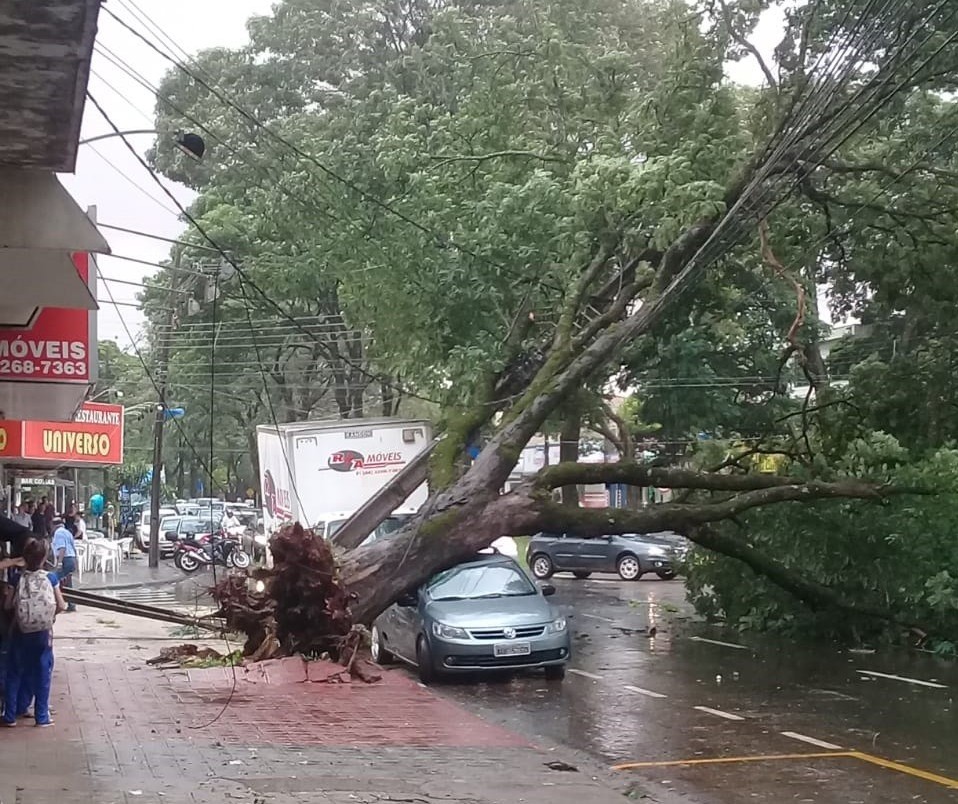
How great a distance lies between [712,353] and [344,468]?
8.64m

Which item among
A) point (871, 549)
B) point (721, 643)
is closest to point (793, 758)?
point (871, 549)

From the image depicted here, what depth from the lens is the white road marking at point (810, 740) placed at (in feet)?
34.8

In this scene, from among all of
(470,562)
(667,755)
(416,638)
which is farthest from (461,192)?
(667,755)

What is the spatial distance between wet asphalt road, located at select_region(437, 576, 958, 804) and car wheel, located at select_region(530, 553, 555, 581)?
12309mm

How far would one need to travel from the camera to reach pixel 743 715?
485 inches

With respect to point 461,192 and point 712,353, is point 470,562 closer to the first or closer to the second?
point 461,192

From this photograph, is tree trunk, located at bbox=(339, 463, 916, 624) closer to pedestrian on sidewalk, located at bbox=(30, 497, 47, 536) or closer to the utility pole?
pedestrian on sidewalk, located at bbox=(30, 497, 47, 536)

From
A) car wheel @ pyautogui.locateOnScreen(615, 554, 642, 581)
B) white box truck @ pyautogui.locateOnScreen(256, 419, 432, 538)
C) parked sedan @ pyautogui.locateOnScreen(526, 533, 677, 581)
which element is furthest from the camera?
car wheel @ pyautogui.locateOnScreen(615, 554, 642, 581)

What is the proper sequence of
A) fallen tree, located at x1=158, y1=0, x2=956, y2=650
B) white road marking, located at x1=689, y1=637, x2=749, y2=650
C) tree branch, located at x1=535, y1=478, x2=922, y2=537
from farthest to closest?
1. white road marking, located at x1=689, y1=637, x2=749, y2=650
2. tree branch, located at x1=535, y1=478, x2=922, y2=537
3. fallen tree, located at x1=158, y1=0, x2=956, y2=650

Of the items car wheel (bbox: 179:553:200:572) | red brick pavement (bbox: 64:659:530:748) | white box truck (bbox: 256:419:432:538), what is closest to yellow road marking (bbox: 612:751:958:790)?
red brick pavement (bbox: 64:659:530:748)

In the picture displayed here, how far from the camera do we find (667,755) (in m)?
10.3

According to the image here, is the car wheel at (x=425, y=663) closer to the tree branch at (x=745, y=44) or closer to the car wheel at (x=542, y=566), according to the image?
the tree branch at (x=745, y=44)

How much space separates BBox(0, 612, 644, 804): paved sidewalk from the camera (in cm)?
816

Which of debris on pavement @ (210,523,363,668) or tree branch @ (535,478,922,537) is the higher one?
tree branch @ (535,478,922,537)
